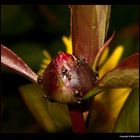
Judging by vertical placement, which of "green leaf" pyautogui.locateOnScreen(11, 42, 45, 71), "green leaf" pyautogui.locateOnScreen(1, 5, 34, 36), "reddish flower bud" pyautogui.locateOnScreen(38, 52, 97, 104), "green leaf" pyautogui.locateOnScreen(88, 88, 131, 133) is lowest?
"green leaf" pyautogui.locateOnScreen(88, 88, 131, 133)

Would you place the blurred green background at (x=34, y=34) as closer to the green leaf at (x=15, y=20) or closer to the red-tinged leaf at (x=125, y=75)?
the green leaf at (x=15, y=20)

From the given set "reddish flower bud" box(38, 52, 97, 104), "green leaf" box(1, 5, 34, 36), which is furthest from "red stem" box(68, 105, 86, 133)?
"green leaf" box(1, 5, 34, 36)

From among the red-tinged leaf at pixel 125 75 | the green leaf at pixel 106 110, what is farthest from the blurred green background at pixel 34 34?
the red-tinged leaf at pixel 125 75

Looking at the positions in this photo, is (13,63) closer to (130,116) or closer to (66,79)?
(66,79)

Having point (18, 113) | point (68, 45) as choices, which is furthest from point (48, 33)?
point (68, 45)

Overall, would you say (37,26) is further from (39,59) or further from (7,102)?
(7,102)

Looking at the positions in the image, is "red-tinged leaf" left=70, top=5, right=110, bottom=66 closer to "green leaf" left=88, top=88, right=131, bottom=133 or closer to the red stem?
the red stem

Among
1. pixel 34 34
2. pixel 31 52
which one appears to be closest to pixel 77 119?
pixel 31 52
